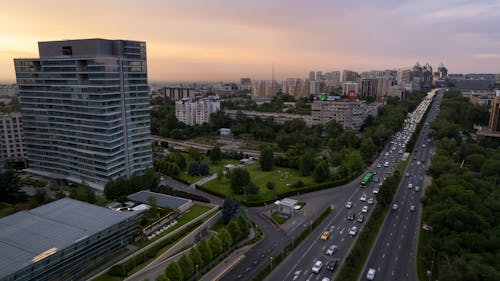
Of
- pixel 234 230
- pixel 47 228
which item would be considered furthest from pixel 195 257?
pixel 47 228

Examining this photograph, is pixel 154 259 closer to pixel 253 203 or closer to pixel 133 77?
pixel 253 203

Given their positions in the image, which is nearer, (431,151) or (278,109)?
(431,151)

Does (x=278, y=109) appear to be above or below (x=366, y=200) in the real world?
above

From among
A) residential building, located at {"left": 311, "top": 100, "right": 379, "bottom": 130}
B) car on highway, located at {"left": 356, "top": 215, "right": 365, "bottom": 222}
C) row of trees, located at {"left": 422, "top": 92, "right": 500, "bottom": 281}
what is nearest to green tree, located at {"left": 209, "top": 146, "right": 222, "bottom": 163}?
car on highway, located at {"left": 356, "top": 215, "right": 365, "bottom": 222}

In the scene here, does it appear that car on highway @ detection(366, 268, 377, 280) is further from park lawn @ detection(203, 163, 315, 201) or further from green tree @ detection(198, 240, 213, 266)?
→ park lawn @ detection(203, 163, 315, 201)

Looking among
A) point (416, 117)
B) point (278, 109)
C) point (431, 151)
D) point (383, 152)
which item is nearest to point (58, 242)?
point (383, 152)

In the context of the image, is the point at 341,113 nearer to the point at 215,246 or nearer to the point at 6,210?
the point at 215,246
